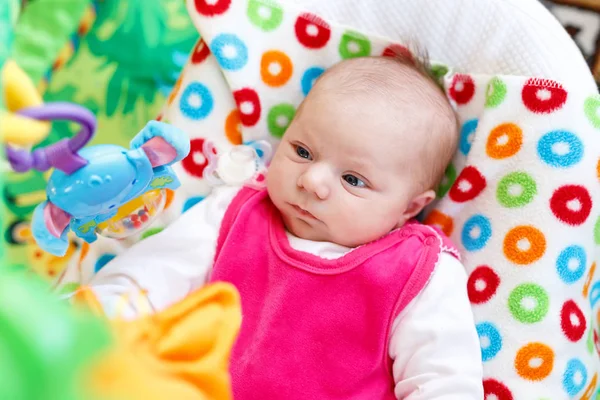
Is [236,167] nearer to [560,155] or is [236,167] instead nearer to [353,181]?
[353,181]

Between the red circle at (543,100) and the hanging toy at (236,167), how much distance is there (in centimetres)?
45

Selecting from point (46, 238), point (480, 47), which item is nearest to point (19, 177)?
point (46, 238)

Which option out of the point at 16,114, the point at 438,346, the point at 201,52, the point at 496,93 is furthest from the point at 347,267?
the point at 16,114

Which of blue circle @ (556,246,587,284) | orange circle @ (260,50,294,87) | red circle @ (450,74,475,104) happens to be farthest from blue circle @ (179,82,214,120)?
blue circle @ (556,246,587,284)

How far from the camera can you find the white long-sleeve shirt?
94cm

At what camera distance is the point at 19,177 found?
133 cm

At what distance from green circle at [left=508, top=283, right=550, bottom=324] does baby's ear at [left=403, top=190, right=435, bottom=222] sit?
194mm

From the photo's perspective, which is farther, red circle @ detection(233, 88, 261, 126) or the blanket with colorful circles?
red circle @ detection(233, 88, 261, 126)

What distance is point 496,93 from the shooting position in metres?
1.08

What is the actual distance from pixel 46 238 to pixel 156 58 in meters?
0.81

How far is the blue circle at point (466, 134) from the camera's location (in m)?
1.12

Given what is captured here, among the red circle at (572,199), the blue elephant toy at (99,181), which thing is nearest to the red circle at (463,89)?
the red circle at (572,199)

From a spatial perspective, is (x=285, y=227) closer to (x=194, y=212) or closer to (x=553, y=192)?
(x=194, y=212)

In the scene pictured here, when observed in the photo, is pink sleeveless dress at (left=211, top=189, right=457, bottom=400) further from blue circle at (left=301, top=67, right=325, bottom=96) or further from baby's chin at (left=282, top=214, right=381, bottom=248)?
blue circle at (left=301, top=67, right=325, bottom=96)
